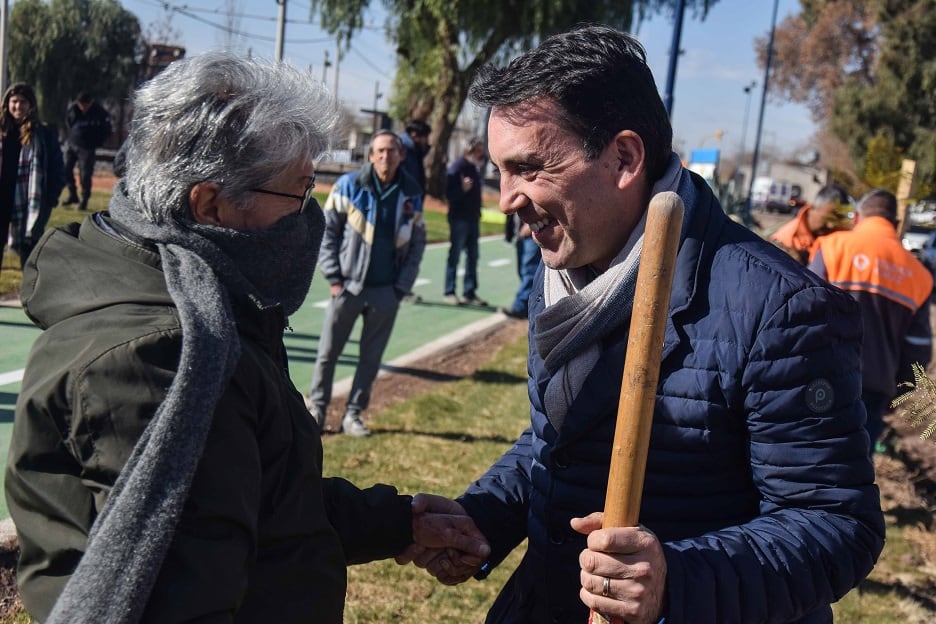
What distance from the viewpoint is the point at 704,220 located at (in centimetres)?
189

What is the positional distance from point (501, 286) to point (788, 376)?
13.6 meters

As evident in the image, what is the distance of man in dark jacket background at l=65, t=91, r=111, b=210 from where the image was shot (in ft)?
49.7

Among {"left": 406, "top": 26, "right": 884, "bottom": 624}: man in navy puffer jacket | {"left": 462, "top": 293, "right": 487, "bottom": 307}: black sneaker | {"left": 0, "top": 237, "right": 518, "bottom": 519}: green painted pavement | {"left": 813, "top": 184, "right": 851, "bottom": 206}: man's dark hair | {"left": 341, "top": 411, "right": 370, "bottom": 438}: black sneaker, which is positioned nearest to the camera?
{"left": 406, "top": 26, "right": 884, "bottom": 624}: man in navy puffer jacket

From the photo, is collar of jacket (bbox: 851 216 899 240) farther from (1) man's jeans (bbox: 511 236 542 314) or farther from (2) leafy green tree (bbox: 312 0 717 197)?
(2) leafy green tree (bbox: 312 0 717 197)

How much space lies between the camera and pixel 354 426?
638 cm

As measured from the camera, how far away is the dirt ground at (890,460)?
198 inches

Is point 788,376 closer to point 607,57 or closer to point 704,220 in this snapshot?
point 704,220

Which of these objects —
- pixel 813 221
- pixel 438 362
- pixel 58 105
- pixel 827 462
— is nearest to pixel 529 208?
pixel 827 462

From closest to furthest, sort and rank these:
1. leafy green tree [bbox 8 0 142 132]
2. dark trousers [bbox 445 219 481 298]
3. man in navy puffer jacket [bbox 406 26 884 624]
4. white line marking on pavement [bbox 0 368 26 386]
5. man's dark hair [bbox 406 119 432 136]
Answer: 1. man in navy puffer jacket [bbox 406 26 884 624]
2. white line marking on pavement [bbox 0 368 26 386]
3. man's dark hair [bbox 406 119 432 136]
4. dark trousers [bbox 445 219 481 298]
5. leafy green tree [bbox 8 0 142 132]

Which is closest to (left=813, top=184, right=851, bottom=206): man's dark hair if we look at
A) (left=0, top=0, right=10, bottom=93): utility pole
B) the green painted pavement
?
the green painted pavement

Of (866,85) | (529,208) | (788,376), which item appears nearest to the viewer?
(788,376)

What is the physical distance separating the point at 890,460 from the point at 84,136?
12.9 metres

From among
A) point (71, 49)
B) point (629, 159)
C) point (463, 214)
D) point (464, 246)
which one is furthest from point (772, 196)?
point (629, 159)

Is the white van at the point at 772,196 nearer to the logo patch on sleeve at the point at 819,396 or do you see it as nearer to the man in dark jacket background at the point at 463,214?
the man in dark jacket background at the point at 463,214
